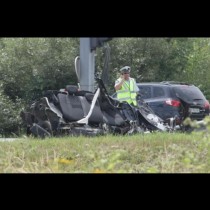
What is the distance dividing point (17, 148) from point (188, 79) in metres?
20.0

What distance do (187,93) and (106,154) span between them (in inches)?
357

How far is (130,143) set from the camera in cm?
827

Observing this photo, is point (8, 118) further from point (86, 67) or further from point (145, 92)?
point (86, 67)

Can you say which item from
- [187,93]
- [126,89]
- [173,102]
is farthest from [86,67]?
[187,93]

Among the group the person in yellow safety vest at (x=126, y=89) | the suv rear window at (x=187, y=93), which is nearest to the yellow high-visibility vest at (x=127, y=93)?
the person in yellow safety vest at (x=126, y=89)

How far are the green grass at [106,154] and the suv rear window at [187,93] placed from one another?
667 cm

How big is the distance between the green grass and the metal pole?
13.4 ft

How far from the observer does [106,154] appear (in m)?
6.88

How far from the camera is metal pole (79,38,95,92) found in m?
12.5

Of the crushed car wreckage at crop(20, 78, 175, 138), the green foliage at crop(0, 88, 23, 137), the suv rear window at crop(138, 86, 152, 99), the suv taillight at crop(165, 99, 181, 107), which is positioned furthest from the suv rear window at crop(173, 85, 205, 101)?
the green foliage at crop(0, 88, 23, 137)

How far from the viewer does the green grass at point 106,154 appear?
6277 millimetres

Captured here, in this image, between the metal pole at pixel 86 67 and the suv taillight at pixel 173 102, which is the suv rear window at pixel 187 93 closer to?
the suv taillight at pixel 173 102
